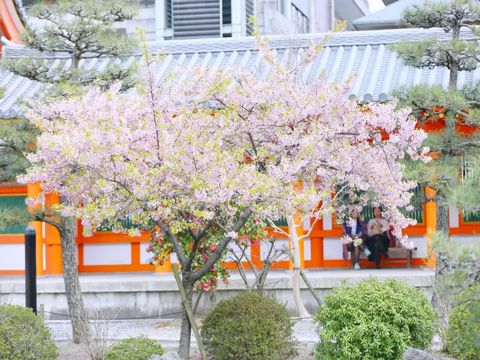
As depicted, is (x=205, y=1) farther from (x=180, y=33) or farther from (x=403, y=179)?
(x=403, y=179)

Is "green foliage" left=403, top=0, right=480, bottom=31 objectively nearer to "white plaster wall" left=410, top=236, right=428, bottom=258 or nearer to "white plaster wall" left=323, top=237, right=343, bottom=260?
"white plaster wall" left=410, top=236, right=428, bottom=258

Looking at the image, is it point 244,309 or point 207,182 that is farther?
point 244,309

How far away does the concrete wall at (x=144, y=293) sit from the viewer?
15961 mm

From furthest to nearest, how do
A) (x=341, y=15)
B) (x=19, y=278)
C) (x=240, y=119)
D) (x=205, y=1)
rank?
(x=341, y=15)
(x=205, y=1)
(x=19, y=278)
(x=240, y=119)

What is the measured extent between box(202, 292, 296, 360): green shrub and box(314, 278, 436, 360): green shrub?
1.45 ft

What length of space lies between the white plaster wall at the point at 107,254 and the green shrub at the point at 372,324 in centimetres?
850

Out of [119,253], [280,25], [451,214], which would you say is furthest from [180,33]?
[451,214]

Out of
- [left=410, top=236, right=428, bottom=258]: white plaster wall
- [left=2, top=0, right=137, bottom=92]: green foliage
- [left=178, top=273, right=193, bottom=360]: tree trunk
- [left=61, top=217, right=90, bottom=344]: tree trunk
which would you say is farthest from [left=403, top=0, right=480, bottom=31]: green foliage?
[left=410, top=236, right=428, bottom=258]: white plaster wall

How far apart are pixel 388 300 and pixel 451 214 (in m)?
7.87

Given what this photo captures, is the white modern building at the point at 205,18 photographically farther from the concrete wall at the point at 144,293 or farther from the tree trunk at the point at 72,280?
the tree trunk at the point at 72,280

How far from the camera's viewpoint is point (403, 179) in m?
12.4

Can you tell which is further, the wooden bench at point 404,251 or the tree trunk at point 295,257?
the wooden bench at point 404,251

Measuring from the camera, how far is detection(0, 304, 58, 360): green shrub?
33.2ft

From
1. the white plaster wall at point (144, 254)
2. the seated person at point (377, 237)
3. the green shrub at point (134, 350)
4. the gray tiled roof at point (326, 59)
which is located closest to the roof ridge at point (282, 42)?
the gray tiled roof at point (326, 59)
